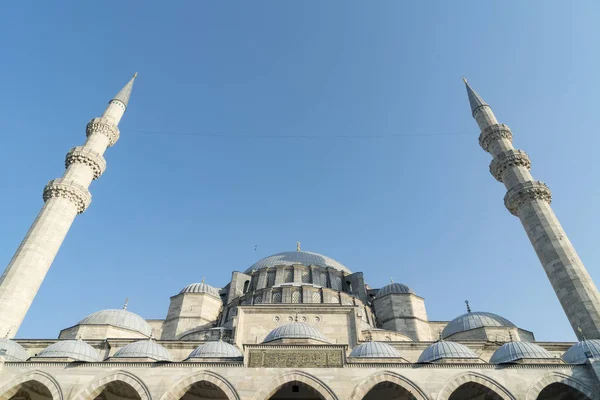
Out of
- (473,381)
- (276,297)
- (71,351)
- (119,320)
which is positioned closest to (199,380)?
(71,351)

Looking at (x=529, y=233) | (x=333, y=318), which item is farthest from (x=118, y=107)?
(x=529, y=233)

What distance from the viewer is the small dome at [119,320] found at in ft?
64.3

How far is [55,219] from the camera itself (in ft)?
62.3

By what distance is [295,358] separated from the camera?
12289mm

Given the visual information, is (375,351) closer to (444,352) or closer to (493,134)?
(444,352)

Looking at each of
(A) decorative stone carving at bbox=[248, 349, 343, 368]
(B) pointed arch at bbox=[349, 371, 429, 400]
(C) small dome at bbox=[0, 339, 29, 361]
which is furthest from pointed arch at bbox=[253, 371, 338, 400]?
(C) small dome at bbox=[0, 339, 29, 361]

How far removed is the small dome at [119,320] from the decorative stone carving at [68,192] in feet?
17.3

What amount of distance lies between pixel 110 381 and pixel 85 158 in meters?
14.0

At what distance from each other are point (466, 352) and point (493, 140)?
1510cm

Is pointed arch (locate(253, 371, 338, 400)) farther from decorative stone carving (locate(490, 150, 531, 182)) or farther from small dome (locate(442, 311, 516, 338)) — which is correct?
decorative stone carving (locate(490, 150, 531, 182))

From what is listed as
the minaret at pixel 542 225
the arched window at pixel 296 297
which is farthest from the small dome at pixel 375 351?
the arched window at pixel 296 297

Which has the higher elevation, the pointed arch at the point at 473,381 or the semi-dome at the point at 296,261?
the semi-dome at the point at 296,261

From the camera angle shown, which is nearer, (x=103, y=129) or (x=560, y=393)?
(x=560, y=393)

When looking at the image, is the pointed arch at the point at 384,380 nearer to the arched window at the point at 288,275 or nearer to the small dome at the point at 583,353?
the small dome at the point at 583,353
